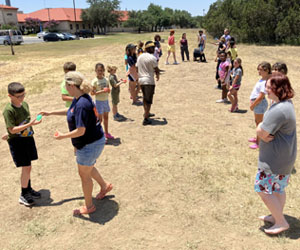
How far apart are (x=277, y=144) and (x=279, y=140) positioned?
5 centimetres

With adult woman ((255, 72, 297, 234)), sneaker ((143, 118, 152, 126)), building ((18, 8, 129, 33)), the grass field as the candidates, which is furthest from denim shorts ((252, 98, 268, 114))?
building ((18, 8, 129, 33))

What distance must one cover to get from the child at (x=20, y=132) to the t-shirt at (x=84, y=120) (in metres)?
0.61

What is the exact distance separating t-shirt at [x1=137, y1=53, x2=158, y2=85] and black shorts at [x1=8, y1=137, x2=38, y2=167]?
131 inches

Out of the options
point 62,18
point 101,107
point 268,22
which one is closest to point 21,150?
point 101,107

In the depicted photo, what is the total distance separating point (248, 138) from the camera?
606 centimetres

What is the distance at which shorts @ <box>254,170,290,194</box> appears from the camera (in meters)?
2.96

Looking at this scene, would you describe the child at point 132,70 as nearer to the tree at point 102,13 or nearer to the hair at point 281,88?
the hair at point 281,88

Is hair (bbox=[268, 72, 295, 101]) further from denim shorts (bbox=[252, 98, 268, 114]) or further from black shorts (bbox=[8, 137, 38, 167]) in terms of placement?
black shorts (bbox=[8, 137, 38, 167])

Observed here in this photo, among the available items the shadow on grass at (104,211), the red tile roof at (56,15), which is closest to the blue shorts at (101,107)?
the shadow on grass at (104,211)

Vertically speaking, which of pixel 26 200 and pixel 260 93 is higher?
pixel 260 93

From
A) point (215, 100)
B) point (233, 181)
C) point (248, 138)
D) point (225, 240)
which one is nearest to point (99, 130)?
point (225, 240)

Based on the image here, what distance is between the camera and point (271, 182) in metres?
2.98

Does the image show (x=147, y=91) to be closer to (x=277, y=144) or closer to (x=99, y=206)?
(x=99, y=206)

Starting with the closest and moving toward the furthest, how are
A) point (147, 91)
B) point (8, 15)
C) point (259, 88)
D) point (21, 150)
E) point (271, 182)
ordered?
point (271, 182) < point (21, 150) < point (259, 88) < point (147, 91) < point (8, 15)
